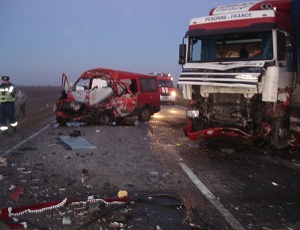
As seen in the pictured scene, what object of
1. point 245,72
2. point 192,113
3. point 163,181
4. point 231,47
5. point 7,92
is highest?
point 231,47

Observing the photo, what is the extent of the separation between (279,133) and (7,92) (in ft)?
28.8

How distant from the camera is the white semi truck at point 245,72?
7.32 metres

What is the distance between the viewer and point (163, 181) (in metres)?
5.62

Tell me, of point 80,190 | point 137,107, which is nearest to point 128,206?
point 80,190

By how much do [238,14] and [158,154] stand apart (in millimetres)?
3910

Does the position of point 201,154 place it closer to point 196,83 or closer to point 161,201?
point 196,83

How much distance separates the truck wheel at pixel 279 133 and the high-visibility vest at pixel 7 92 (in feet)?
28.3

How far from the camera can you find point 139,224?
12.7 ft

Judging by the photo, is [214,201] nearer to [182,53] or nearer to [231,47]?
[231,47]

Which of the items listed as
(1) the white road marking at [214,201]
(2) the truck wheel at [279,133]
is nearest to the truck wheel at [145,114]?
(2) the truck wheel at [279,133]

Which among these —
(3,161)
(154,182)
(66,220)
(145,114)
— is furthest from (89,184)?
(145,114)

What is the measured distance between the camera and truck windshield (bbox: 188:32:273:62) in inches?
296

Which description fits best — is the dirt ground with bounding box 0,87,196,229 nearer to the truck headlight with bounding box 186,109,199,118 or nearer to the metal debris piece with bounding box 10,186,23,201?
the metal debris piece with bounding box 10,186,23,201

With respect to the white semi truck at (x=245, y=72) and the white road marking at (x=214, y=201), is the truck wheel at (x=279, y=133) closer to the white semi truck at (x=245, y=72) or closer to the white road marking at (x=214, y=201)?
the white semi truck at (x=245, y=72)
